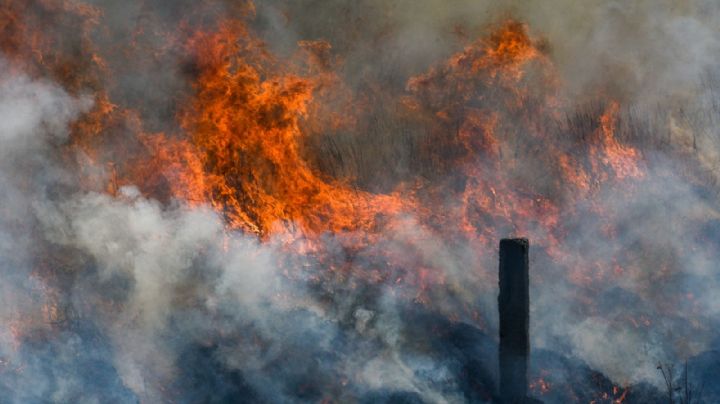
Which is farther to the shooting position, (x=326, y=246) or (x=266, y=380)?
(x=326, y=246)

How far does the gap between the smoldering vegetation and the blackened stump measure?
1.51 meters

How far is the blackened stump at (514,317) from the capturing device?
15.8 metres

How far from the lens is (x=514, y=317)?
15.9 metres

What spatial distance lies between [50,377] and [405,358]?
752cm

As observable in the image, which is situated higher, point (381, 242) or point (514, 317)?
point (381, 242)

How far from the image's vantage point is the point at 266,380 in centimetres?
1820

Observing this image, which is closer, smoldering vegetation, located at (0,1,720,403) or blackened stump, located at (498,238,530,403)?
blackened stump, located at (498,238,530,403)

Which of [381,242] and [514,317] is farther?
[381,242]

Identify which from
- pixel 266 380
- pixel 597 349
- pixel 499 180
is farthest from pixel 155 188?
pixel 597 349

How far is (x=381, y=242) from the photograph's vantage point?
2220 cm

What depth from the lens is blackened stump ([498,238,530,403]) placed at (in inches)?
623

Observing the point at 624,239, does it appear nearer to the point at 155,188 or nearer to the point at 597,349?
the point at 597,349

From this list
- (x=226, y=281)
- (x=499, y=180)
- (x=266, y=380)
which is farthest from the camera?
(x=499, y=180)

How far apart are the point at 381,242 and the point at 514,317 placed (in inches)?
265
